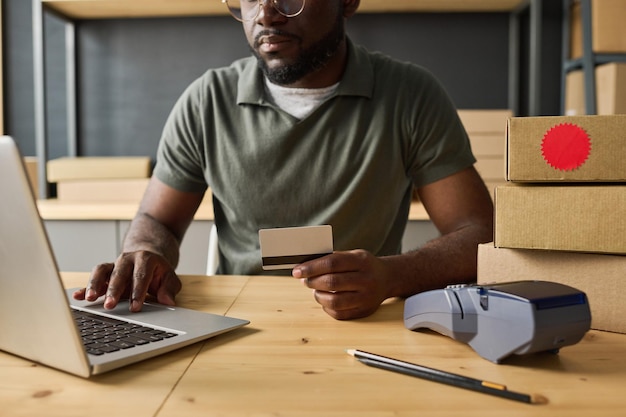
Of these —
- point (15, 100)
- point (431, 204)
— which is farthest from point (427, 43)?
point (15, 100)

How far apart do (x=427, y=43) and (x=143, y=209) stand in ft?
4.77

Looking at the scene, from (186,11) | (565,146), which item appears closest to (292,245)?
(565,146)

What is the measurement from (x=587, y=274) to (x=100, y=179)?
6.31 feet

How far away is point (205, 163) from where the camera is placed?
4.90 ft

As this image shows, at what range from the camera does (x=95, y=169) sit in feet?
7.77

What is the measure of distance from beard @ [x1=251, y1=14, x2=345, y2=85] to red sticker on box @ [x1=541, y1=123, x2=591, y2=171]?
75 cm

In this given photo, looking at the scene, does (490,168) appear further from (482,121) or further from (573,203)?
(573,203)

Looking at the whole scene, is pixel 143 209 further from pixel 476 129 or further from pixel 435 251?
pixel 476 129

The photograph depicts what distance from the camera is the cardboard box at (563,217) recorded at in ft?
2.46

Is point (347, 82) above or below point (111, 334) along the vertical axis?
above

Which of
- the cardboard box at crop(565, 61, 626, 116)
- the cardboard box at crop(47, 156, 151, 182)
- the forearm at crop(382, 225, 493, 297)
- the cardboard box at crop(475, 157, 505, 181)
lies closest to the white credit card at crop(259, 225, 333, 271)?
the forearm at crop(382, 225, 493, 297)

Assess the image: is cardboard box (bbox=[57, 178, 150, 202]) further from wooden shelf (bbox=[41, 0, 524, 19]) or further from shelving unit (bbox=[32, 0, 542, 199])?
wooden shelf (bbox=[41, 0, 524, 19])

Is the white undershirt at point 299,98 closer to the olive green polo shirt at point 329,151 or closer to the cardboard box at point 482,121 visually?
the olive green polo shirt at point 329,151

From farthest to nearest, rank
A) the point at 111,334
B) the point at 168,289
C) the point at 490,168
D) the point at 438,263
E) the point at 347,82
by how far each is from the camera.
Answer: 1. the point at 490,168
2. the point at 347,82
3. the point at 438,263
4. the point at 168,289
5. the point at 111,334
